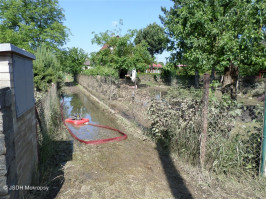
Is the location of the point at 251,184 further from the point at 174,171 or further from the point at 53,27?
the point at 53,27

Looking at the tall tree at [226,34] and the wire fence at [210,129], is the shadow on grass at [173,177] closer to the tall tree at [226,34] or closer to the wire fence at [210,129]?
the wire fence at [210,129]

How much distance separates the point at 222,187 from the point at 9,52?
12.5ft

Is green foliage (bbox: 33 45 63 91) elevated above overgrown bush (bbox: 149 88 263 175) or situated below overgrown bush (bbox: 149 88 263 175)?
above

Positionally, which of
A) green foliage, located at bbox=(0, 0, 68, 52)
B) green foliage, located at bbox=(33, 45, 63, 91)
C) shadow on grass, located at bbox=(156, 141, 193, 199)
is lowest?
shadow on grass, located at bbox=(156, 141, 193, 199)

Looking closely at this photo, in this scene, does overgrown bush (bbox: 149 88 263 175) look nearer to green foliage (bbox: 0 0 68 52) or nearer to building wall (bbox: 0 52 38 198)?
building wall (bbox: 0 52 38 198)

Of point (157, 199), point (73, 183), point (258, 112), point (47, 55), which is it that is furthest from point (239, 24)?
point (47, 55)

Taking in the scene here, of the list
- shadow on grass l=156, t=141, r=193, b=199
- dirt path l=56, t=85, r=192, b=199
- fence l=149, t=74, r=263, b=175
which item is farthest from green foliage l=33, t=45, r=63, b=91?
A: fence l=149, t=74, r=263, b=175

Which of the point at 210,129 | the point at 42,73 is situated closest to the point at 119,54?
the point at 42,73

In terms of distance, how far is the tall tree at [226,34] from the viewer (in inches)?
259

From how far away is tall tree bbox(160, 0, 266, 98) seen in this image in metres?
6.58

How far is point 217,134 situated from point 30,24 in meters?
24.1

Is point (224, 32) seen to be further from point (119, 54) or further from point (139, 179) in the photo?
point (119, 54)

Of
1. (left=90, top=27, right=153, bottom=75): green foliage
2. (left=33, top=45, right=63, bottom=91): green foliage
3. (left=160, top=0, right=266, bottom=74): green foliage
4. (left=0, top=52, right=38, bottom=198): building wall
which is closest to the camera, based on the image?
(left=0, top=52, right=38, bottom=198): building wall

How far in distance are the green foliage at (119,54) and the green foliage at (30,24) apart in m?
7.58
